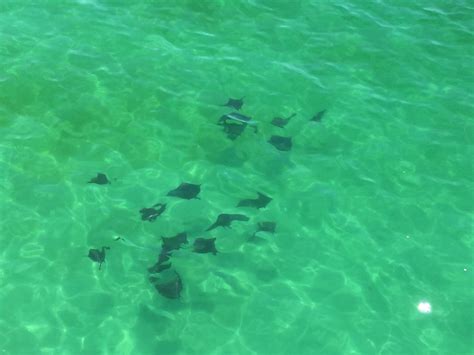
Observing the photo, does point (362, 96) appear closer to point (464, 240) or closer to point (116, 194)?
point (464, 240)

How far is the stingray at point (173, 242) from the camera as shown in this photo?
12.4 metres

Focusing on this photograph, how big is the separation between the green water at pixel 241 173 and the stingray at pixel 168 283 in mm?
194

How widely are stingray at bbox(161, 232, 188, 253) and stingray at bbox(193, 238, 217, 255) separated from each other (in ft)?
1.10

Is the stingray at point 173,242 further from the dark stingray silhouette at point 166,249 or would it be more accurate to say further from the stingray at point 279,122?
the stingray at point 279,122

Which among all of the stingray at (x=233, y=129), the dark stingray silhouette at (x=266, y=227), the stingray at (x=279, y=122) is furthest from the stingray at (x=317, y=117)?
the dark stingray silhouette at (x=266, y=227)

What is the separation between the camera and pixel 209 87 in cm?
1712

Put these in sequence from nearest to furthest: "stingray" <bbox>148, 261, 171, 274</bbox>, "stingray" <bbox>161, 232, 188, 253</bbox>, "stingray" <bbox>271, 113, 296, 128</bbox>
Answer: "stingray" <bbox>148, 261, 171, 274</bbox> < "stingray" <bbox>161, 232, 188, 253</bbox> < "stingray" <bbox>271, 113, 296, 128</bbox>

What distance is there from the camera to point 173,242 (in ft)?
41.0

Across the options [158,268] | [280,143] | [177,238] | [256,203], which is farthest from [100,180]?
[280,143]

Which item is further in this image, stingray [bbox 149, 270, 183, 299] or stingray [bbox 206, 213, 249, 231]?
stingray [bbox 206, 213, 249, 231]

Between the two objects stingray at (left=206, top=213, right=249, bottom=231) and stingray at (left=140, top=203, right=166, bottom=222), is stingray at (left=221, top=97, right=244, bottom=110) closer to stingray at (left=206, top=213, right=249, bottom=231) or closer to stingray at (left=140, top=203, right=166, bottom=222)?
stingray at (left=206, top=213, right=249, bottom=231)

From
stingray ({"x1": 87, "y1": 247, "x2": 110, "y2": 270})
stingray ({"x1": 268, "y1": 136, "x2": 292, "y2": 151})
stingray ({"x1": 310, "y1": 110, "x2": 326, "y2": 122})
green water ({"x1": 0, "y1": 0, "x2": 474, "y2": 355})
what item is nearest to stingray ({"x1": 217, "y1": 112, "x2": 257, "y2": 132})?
green water ({"x1": 0, "y1": 0, "x2": 474, "y2": 355})

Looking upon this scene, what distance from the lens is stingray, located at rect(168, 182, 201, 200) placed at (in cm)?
1338

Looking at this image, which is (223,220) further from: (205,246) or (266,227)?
(266,227)
